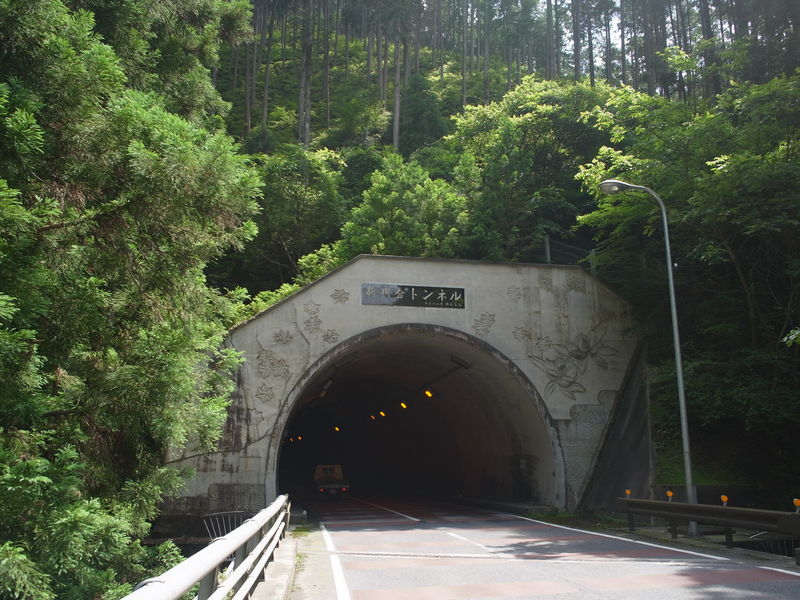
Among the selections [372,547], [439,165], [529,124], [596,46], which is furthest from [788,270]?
[596,46]

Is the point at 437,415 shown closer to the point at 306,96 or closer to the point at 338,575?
the point at 338,575

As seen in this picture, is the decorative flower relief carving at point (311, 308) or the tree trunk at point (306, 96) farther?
the tree trunk at point (306, 96)

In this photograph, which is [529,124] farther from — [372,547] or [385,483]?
[372,547]

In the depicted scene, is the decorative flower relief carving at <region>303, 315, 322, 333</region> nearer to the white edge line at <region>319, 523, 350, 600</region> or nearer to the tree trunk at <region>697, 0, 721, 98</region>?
the white edge line at <region>319, 523, 350, 600</region>

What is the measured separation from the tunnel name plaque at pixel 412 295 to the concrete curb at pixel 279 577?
1018cm

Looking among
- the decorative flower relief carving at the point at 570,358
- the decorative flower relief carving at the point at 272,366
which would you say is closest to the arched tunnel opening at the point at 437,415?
the decorative flower relief carving at the point at 272,366

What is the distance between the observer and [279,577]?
731 centimetres

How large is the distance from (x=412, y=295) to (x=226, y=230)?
10.4m

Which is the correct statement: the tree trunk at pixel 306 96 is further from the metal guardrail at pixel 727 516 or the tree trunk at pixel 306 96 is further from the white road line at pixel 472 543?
the metal guardrail at pixel 727 516

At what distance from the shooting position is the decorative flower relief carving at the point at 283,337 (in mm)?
18922

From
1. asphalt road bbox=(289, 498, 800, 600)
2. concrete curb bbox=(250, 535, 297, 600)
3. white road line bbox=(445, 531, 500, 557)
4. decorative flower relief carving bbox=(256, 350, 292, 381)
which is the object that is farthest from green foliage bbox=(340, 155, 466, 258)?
concrete curb bbox=(250, 535, 297, 600)

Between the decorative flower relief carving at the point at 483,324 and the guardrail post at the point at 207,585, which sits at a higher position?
the decorative flower relief carving at the point at 483,324

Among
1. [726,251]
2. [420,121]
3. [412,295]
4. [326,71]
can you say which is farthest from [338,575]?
[326,71]

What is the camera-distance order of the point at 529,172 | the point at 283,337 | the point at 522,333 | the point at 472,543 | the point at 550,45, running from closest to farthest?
1. the point at 472,543
2. the point at 283,337
3. the point at 522,333
4. the point at 529,172
5. the point at 550,45
